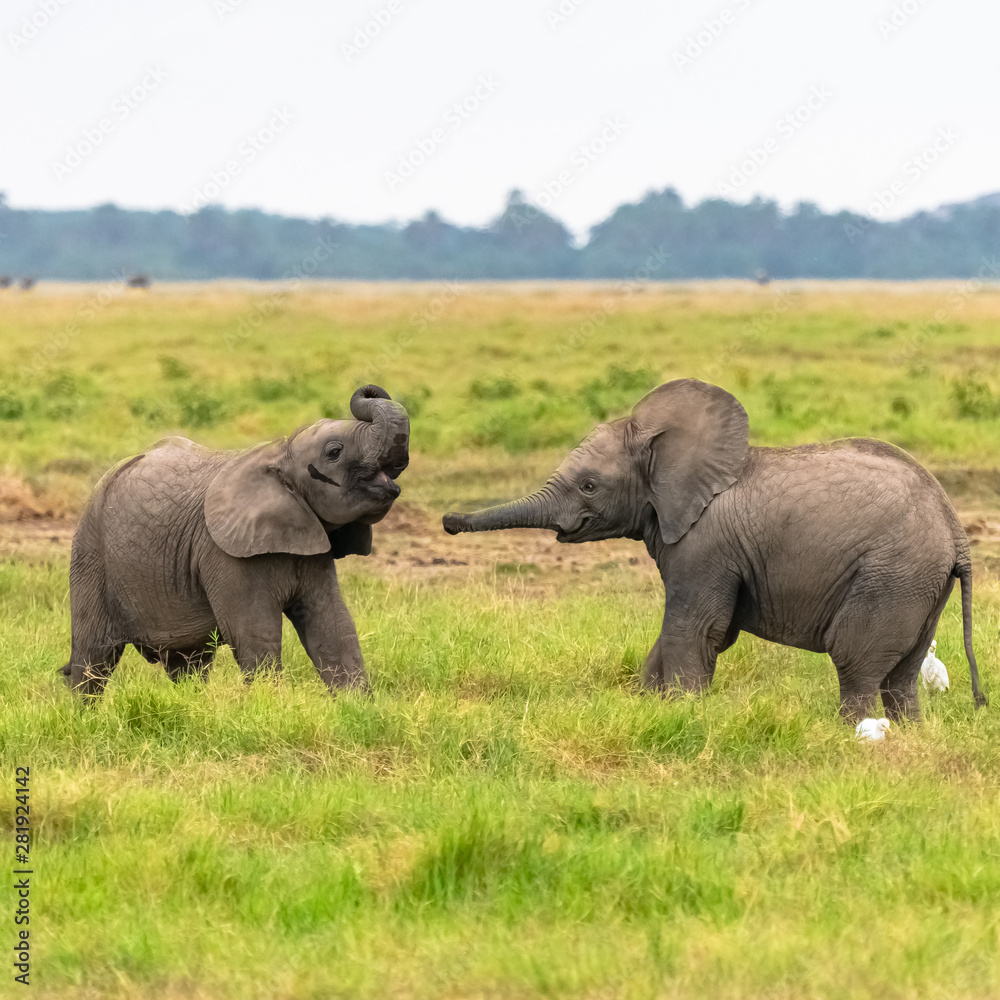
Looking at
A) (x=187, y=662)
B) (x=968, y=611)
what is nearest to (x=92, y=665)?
(x=187, y=662)

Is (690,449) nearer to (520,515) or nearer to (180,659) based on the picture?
(520,515)

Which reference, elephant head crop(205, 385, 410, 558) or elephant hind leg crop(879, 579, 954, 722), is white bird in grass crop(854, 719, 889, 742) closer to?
elephant hind leg crop(879, 579, 954, 722)

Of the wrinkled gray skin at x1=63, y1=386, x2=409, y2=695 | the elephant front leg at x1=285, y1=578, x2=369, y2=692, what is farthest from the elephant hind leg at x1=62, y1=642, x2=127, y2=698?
the elephant front leg at x1=285, y1=578, x2=369, y2=692

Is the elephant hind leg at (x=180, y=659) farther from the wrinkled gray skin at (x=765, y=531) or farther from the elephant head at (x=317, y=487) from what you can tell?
the wrinkled gray skin at (x=765, y=531)

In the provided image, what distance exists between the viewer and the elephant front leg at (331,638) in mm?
7145

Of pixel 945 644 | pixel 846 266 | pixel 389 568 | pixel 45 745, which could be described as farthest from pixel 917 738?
pixel 846 266

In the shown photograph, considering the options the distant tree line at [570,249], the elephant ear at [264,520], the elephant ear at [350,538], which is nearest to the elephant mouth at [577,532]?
the elephant ear at [350,538]

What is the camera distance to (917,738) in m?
6.55

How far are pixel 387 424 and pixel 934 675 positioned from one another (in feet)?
10.0

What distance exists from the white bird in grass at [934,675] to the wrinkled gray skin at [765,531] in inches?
20.3

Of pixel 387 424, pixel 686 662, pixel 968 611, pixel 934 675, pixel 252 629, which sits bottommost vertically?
pixel 934 675

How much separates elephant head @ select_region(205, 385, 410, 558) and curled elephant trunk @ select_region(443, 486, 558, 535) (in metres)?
0.52

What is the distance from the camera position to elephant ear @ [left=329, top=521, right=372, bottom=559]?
23.5 ft

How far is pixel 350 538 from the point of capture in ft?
23.5
